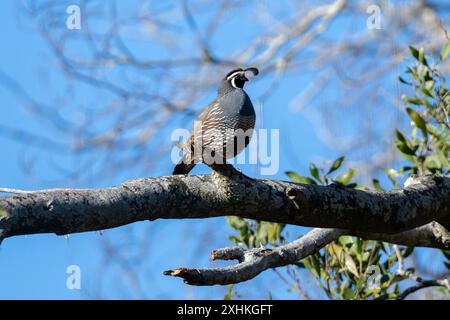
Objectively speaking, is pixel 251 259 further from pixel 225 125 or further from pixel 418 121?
pixel 418 121

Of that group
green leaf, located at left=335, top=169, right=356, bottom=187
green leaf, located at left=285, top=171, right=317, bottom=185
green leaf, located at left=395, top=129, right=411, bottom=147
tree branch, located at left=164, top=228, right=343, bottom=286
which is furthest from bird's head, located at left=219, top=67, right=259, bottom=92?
tree branch, located at left=164, top=228, right=343, bottom=286

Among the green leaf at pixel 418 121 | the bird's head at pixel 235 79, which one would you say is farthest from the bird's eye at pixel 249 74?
the green leaf at pixel 418 121

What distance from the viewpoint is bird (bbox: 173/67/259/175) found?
4.01 metres

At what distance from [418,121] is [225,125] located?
87 cm

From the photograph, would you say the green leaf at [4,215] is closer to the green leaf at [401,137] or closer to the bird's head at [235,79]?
the green leaf at [401,137]

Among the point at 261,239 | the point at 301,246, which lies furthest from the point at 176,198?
the point at 261,239

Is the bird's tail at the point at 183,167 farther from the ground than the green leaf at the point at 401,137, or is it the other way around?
the green leaf at the point at 401,137

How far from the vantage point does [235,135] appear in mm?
4227

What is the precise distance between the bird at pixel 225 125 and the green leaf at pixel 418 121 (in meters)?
0.72

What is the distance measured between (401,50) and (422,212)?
4852mm

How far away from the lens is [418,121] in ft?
13.7

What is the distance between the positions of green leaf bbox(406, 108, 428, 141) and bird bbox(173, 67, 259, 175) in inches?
28.5

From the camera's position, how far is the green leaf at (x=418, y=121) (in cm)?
413

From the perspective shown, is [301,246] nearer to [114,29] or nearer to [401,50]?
[114,29]
